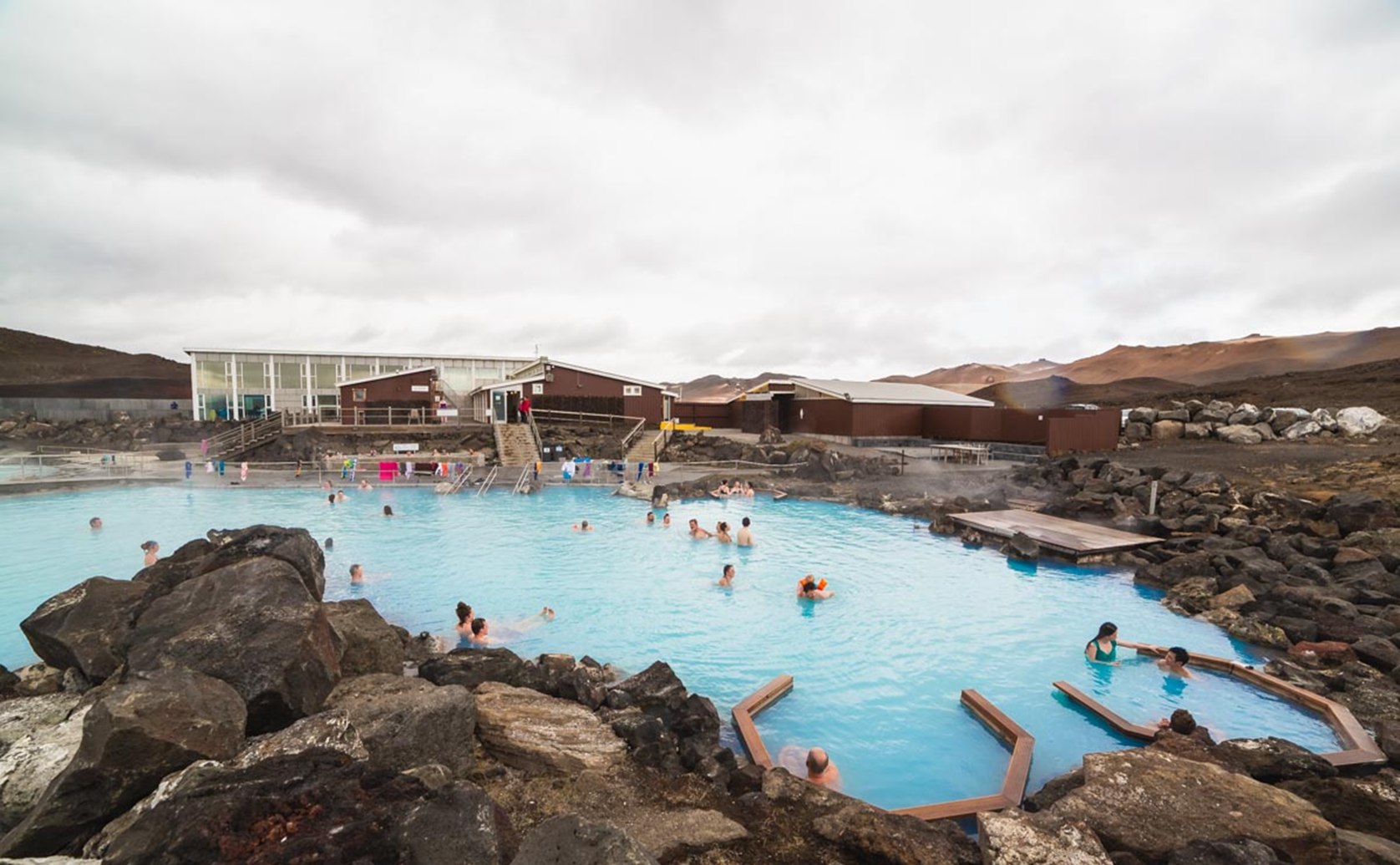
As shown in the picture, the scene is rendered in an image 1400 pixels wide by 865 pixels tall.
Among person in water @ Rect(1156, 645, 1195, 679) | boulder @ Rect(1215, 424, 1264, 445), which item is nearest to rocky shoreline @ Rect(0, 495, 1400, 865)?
person in water @ Rect(1156, 645, 1195, 679)

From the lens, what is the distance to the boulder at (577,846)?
7.88 feet

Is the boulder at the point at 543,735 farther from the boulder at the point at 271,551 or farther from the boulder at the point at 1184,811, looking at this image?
the boulder at the point at 1184,811

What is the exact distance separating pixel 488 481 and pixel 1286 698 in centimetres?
2198

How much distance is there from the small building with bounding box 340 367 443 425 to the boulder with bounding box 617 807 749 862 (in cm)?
3184

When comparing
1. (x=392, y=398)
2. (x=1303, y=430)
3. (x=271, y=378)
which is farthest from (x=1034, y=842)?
(x=271, y=378)

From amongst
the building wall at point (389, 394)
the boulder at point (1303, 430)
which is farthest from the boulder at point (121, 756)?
the boulder at point (1303, 430)

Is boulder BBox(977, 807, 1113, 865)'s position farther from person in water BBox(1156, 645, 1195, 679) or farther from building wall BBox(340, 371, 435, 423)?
building wall BBox(340, 371, 435, 423)

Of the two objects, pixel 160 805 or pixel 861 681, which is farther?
pixel 861 681

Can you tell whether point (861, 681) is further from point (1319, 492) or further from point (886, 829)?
point (1319, 492)

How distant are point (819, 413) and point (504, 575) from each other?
2255 cm

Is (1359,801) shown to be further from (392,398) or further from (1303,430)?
(392,398)

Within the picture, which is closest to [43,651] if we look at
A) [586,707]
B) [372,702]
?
[372,702]

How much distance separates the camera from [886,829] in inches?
144

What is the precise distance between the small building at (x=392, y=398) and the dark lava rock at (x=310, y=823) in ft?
104
